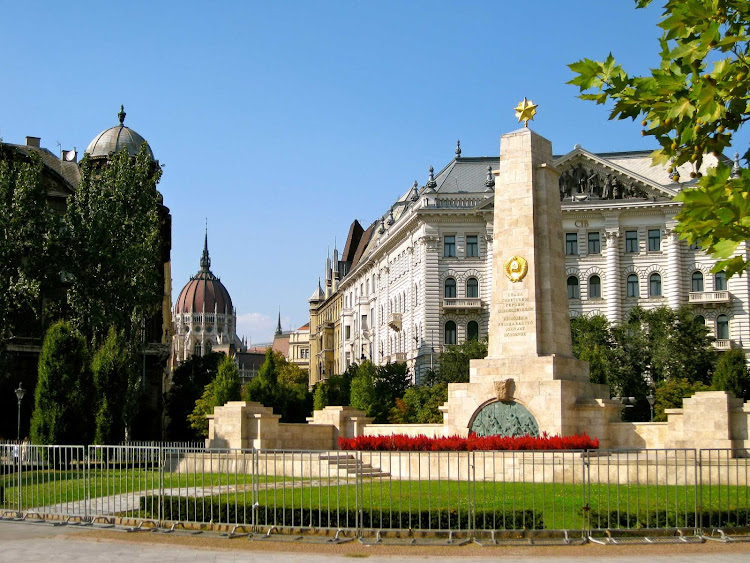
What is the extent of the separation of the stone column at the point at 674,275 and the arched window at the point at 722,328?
3023 mm

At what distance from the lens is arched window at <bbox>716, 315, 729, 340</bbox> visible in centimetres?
7369

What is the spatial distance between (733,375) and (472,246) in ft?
80.4

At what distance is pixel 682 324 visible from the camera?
67750mm

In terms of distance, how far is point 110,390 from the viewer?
134 feet

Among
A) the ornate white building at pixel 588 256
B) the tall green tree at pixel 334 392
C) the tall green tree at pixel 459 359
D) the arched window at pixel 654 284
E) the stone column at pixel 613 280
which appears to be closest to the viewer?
the tall green tree at pixel 459 359

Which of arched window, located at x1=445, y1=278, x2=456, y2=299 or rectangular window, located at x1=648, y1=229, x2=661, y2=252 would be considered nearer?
rectangular window, located at x1=648, y1=229, x2=661, y2=252

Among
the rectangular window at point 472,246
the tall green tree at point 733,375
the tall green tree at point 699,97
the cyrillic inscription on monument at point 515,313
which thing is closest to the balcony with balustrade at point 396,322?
the rectangular window at point 472,246

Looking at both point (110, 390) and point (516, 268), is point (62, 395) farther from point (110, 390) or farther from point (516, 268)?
point (516, 268)

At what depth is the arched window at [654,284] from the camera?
7650cm

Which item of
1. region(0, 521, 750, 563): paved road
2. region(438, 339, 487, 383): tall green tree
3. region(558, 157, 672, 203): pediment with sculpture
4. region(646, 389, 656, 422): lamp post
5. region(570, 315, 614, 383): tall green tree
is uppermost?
region(558, 157, 672, 203): pediment with sculpture

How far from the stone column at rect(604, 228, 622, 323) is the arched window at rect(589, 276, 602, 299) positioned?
626mm

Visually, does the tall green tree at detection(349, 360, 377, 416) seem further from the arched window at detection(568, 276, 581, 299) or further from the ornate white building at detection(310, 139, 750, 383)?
the arched window at detection(568, 276, 581, 299)

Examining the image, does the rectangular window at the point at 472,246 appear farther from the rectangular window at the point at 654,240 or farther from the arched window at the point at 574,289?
the rectangular window at the point at 654,240

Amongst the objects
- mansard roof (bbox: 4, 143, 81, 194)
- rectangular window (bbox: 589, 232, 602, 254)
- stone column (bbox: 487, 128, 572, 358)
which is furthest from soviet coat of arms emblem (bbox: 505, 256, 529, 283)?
rectangular window (bbox: 589, 232, 602, 254)
